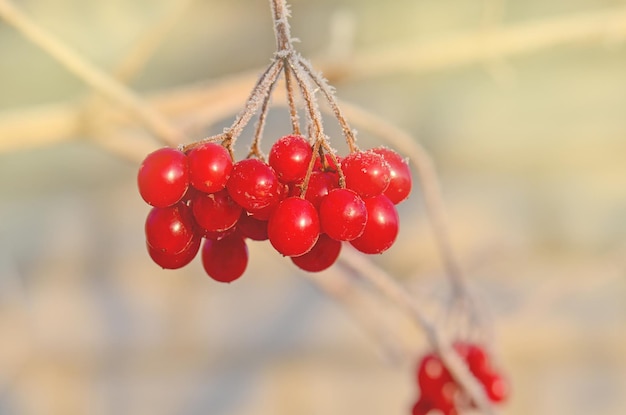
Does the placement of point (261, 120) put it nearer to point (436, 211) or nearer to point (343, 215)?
point (343, 215)

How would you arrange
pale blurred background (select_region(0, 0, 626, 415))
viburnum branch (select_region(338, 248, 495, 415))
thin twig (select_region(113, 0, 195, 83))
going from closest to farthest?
viburnum branch (select_region(338, 248, 495, 415)), thin twig (select_region(113, 0, 195, 83)), pale blurred background (select_region(0, 0, 626, 415))

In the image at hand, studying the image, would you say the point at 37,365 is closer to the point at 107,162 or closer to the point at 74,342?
the point at 74,342

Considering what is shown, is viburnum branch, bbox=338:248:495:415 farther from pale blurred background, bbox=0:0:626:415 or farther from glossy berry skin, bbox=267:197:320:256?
pale blurred background, bbox=0:0:626:415

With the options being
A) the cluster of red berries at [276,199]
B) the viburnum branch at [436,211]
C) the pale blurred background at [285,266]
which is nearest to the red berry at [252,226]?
the cluster of red berries at [276,199]

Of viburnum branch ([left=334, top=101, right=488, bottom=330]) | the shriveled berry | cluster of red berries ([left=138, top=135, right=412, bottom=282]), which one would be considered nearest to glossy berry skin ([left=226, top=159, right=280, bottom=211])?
cluster of red berries ([left=138, top=135, right=412, bottom=282])

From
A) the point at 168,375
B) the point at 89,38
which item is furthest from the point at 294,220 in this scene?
the point at 89,38

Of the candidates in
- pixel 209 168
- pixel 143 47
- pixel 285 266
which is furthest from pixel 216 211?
pixel 285 266

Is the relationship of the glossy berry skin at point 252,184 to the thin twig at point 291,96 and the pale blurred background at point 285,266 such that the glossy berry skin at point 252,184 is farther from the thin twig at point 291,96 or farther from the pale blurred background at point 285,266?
the pale blurred background at point 285,266
